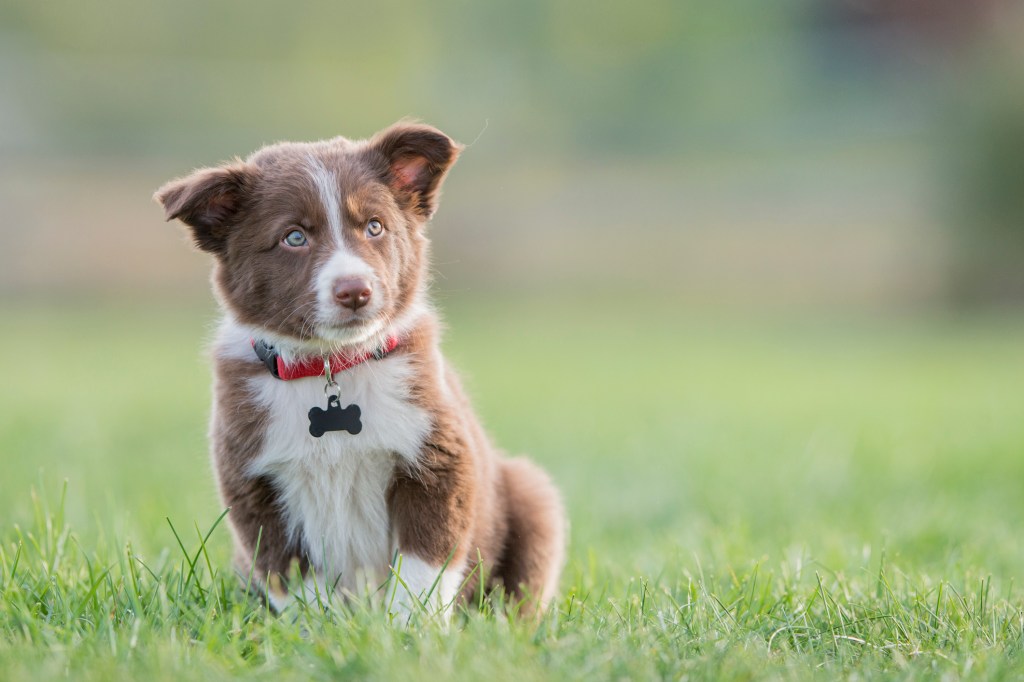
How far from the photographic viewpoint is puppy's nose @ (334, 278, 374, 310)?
11.5 ft

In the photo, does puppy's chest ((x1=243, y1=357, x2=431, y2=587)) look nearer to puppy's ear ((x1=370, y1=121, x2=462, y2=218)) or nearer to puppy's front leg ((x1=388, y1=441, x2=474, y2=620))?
puppy's front leg ((x1=388, y1=441, x2=474, y2=620))

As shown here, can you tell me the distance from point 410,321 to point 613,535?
202 cm

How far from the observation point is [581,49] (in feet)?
95.3

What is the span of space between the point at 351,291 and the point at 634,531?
101 inches

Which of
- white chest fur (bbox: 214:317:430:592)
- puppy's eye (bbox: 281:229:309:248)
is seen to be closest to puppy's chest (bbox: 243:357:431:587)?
white chest fur (bbox: 214:317:430:592)

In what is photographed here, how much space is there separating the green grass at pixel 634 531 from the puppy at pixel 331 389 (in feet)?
0.85

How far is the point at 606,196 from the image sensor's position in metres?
24.6

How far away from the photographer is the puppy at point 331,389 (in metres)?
3.59

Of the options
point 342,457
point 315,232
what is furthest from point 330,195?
point 342,457

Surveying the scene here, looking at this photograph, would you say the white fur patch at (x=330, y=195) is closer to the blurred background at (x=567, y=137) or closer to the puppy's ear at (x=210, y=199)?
the puppy's ear at (x=210, y=199)

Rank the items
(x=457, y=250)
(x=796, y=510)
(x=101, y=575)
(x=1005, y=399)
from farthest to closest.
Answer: (x=457, y=250), (x=1005, y=399), (x=796, y=510), (x=101, y=575)

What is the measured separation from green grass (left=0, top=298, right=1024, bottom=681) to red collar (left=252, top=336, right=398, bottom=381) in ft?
1.95

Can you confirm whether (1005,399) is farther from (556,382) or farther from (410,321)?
(410,321)

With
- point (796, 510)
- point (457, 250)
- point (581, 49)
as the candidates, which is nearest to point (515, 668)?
point (796, 510)
